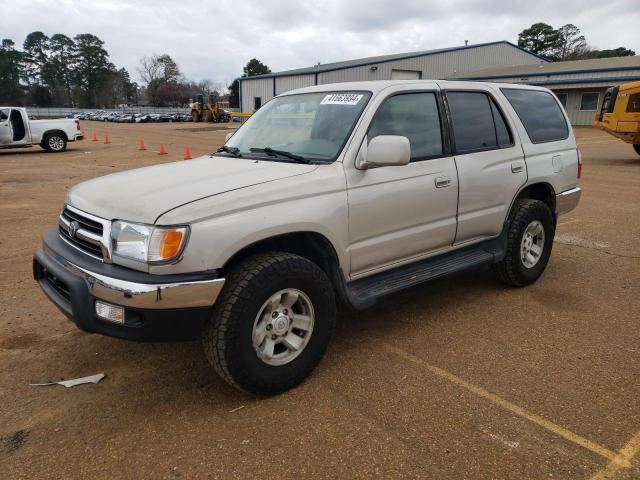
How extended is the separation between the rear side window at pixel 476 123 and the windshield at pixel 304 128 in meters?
0.92

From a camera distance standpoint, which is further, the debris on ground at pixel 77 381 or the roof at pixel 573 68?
the roof at pixel 573 68

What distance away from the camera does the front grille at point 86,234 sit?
2857mm

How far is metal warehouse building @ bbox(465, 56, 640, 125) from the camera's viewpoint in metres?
31.6

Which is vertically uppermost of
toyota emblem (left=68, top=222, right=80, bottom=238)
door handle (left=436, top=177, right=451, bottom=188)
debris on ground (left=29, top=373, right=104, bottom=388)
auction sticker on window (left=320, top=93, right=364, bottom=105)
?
auction sticker on window (left=320, top=93, right=364, bottom=105)

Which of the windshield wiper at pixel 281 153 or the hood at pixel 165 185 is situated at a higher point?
the windshield wiper at pixel 281 153

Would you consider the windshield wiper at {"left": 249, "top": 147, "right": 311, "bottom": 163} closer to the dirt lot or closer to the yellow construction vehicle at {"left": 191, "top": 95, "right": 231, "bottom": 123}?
the dirt lot

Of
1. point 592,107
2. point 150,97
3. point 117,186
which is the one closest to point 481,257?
point 117,186

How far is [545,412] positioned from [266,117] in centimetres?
300

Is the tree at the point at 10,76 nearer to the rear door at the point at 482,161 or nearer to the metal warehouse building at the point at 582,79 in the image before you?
the metal warehouse building at the point at 582,79

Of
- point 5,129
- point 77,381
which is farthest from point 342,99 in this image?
point 5,129

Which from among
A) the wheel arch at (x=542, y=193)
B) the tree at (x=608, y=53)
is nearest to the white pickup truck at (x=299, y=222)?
the wheel arch at (x=542, y=193)

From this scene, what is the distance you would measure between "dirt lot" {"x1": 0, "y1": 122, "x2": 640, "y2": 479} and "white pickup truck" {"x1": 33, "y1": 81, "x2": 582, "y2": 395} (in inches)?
13.7

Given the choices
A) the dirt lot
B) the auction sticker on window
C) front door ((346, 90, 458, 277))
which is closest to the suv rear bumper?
the dirt lot

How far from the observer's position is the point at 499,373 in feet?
10.7
